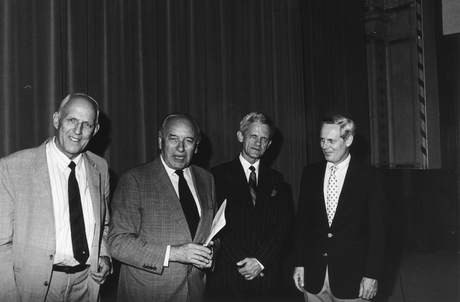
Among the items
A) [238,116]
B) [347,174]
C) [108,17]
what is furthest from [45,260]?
[238,116]

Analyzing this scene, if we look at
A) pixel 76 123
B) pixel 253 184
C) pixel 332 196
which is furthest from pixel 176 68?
pixel 332 196

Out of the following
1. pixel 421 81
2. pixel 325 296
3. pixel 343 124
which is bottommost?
pixel 325 296

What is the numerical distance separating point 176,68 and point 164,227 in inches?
81.0

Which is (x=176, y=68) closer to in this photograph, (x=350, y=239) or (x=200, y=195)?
(x=200, y=195)

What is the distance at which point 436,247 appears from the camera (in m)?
6.05

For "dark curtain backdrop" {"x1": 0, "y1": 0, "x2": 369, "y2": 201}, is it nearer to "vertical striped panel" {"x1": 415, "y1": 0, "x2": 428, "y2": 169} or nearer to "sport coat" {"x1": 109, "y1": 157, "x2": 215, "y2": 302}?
"sport coat" {"x1": 109, "y1": 157, "x2": 215, "y2": 302}

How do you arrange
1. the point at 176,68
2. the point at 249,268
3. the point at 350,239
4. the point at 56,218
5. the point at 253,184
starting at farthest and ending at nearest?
the point at 176,68 < the point at 253,184 < the point at 249,268 < the point at 350,239 < the point at 56,218

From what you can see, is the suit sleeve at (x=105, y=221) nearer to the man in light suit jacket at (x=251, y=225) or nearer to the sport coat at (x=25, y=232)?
the sport coat at (x=25, y=232)

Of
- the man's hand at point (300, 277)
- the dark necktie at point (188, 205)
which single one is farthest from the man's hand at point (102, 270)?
the man's hand at point (300, 277)

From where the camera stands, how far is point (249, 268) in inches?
100

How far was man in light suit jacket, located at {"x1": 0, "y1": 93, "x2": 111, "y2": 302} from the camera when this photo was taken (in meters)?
1.92

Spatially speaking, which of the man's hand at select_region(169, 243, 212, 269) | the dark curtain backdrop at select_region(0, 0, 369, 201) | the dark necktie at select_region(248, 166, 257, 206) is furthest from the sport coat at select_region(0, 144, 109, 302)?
the dark necktie at select_region(248, 166, 257, 206)

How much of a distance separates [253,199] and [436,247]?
4.43 m

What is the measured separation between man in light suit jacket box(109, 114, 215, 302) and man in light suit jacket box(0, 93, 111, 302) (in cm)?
13
